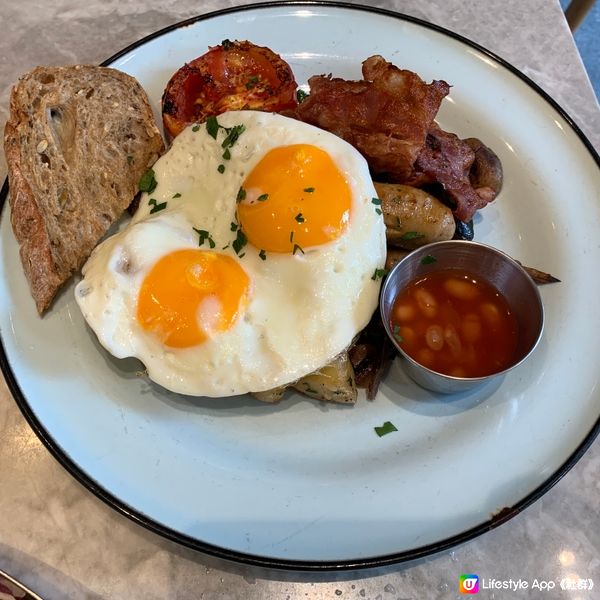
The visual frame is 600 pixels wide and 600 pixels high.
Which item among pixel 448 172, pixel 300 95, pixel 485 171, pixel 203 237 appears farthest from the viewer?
pixel 300 95

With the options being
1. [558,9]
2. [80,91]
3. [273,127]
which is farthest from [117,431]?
[558,9]

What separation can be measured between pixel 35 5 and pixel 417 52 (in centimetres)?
269

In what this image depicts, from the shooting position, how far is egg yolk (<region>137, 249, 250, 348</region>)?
226 centimetres

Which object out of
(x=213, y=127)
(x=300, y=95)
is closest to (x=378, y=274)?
(x=213, y=127)

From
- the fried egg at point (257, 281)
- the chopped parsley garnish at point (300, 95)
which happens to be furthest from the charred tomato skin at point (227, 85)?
the fried egg at point (257, 281)

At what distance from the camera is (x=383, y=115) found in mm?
2652

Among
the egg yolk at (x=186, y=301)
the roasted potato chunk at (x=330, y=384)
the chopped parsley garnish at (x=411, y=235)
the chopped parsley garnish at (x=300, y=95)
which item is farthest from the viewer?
the chopped parsley garnish at (x=300, y=95)

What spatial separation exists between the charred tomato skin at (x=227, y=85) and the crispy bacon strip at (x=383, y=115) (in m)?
0.44

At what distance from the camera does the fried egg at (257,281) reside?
229cm

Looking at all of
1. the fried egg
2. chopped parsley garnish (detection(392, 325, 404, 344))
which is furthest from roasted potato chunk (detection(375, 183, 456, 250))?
chopped parsley garnish (detection(392, 325, 404, 344))

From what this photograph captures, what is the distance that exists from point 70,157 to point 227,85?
3.07ft

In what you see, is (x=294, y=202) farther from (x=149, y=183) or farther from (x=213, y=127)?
(x=149, y=183)

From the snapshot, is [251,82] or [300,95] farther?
[300,95]

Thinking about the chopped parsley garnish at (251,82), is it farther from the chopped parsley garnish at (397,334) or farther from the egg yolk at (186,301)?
the chopped parsley garnish at (397,334)
